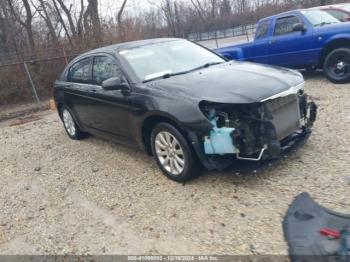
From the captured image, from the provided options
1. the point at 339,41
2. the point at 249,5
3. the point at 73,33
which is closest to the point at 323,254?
the point at 339,41

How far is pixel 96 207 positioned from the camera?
4.27 m

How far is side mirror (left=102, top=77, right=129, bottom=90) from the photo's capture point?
4.61 m

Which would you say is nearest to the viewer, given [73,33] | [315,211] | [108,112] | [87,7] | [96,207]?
[315,211]

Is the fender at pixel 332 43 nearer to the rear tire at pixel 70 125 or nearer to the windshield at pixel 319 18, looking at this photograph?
the windshield at pixel 319 18

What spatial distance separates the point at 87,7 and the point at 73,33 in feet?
7.38

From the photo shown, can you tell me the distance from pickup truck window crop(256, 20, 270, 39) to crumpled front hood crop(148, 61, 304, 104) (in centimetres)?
470

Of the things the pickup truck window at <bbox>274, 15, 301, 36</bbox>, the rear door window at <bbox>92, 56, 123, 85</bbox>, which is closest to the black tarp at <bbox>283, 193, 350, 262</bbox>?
the rear door window at <bbox>92, 56, 123, 85</bbox>

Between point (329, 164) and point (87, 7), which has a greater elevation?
point (87, 7)

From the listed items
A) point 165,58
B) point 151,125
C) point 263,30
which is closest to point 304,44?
point 263,30

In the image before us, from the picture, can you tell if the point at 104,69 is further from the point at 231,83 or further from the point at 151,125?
the point at 231,83

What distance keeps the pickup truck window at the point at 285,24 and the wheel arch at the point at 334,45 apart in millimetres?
953

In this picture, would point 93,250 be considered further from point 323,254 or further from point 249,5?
point 249,5

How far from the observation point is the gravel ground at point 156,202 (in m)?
3.36

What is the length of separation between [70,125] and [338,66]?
5717mm
